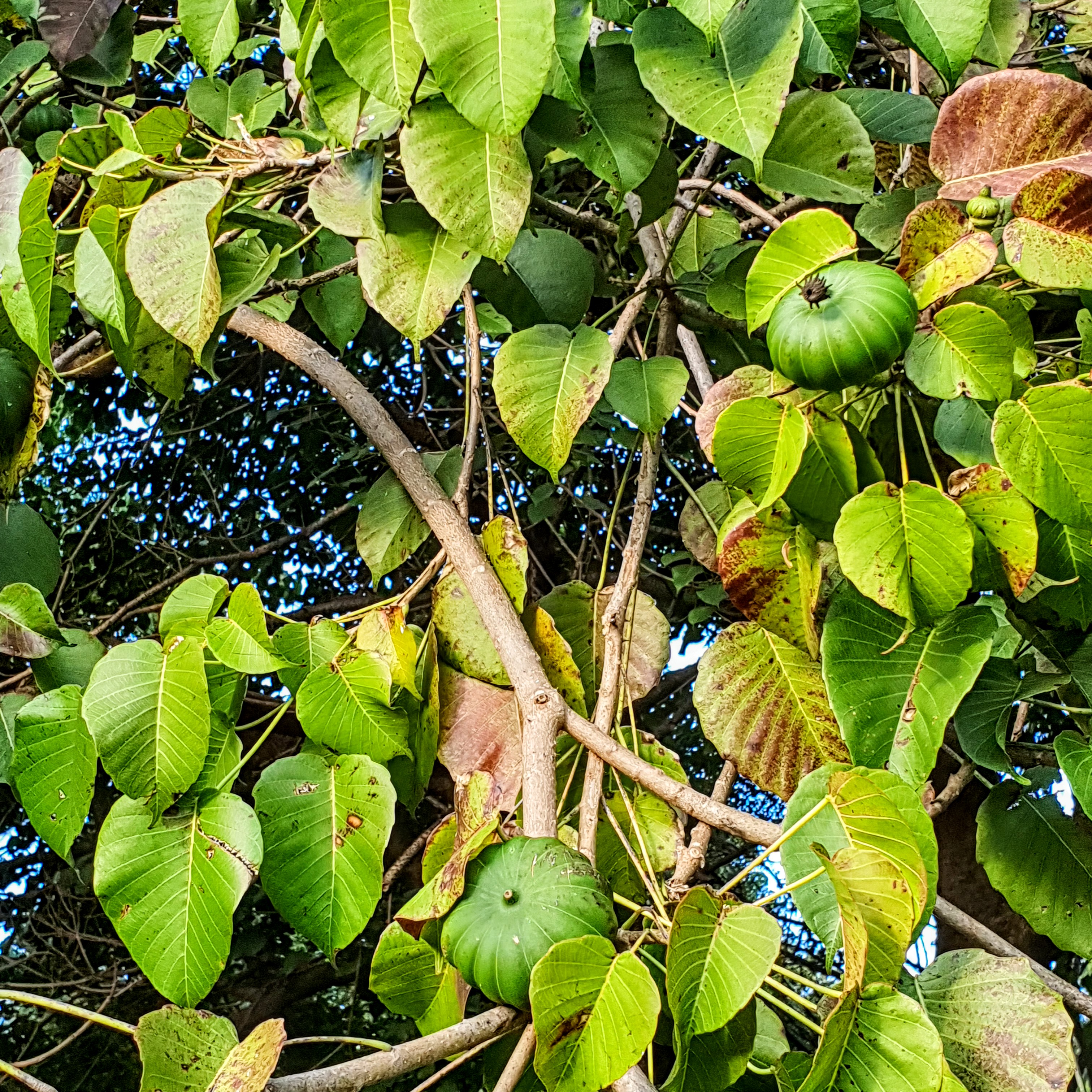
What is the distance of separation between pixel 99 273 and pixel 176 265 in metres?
0.07

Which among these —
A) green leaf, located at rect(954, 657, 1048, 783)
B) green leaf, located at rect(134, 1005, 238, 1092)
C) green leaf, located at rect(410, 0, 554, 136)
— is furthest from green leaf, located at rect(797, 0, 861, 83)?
green leaf, located at rect(134, 1005, 238, 1092)

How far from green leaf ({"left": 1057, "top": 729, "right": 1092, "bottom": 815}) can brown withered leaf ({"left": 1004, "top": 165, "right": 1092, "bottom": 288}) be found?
0.33 metres

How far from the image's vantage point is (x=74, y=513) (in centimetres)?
239

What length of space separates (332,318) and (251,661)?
0.55 metres

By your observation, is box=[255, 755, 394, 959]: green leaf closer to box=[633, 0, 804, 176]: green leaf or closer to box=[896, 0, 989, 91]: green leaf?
box=[633, 0, 804, 176]: green leaf

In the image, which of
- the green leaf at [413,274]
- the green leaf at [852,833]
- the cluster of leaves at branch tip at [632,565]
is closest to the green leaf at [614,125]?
the cluster of leaves at branch tip at [632,565]

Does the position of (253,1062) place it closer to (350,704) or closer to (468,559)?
(350,704)

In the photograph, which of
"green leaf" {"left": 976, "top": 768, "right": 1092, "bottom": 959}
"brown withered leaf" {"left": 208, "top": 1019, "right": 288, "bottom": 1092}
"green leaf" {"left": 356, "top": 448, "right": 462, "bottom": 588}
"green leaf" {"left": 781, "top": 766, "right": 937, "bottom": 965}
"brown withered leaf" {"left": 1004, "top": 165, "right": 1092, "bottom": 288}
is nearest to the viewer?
"brown withered leaf" {"left": 208, "top": 1019, "right": 288, "bottom": 1092}

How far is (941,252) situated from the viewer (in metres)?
0.71

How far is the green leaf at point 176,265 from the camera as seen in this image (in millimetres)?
745

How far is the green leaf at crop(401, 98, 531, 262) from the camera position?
27.5 inches

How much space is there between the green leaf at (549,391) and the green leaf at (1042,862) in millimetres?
490

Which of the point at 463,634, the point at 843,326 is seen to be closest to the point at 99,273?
the point at 463,634

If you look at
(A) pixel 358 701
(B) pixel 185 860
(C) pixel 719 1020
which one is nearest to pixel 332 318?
(A) pixel 358 701
